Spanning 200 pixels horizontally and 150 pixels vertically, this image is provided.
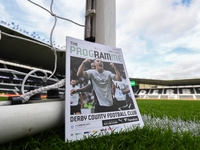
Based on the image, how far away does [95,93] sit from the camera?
0.71 metres

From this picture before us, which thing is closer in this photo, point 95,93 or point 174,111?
point 95,93

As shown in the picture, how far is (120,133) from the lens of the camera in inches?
25.3

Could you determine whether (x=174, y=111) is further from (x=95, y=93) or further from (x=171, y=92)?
(x=171, y=92)

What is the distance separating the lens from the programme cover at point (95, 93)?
0.61 metres

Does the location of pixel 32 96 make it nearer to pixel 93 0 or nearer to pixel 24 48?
pixel 93 0

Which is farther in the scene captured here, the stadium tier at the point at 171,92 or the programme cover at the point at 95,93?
the stadium tier at the point at 171,92

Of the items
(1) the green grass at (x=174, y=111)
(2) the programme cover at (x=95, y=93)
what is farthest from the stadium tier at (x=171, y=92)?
(2) the programme cover at (x=95, y=93)

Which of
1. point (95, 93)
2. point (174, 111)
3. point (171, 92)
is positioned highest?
point (95, 93)

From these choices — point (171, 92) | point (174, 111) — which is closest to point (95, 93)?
point (174, 111)

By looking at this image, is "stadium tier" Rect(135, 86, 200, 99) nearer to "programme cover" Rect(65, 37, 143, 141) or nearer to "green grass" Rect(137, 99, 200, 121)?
"green grass" Rect(137, 99, 200, 121)

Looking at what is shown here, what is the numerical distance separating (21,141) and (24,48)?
42.7 feet

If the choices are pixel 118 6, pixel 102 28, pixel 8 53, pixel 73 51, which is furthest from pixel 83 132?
pixel 8 53

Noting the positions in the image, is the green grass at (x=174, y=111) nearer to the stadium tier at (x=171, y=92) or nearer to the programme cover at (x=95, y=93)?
the programme cover at (x=95, y=93)

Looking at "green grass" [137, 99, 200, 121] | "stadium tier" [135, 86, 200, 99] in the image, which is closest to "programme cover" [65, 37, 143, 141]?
"green grass" [137, 99, 200, 121]
